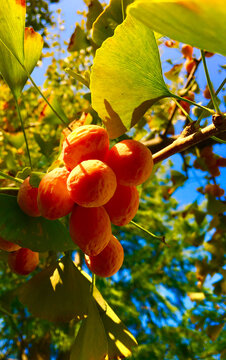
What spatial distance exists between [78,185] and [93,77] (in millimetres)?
201

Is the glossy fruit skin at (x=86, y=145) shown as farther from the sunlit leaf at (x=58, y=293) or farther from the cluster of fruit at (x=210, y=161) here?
the cluster of fruit at (x=210, y=161)

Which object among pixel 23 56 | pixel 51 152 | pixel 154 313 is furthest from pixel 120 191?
pixel 154 313

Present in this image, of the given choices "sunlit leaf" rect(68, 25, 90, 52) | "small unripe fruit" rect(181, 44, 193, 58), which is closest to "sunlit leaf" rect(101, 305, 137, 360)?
"sunlit leaf" rect(68, 25, 90, 52)

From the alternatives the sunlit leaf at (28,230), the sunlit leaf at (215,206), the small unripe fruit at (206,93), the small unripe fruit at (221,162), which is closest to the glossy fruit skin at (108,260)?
the sunlit leaf at (28,230)

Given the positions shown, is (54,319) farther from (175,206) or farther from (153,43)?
(175,206)

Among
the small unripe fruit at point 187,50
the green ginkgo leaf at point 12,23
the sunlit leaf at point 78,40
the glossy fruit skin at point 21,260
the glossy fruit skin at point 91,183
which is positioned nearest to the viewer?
the glossy fruit skin at point 91,183

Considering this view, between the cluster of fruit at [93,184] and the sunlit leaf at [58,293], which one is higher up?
the cluster of fruit at [93,184]

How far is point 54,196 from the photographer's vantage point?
56cm

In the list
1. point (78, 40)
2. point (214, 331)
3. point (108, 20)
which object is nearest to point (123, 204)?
point (108, 20)

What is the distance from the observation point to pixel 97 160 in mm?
539

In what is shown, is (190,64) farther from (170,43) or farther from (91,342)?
(91,342)

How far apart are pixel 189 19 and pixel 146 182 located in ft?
4.09

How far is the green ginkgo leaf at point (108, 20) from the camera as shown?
2.43 ft

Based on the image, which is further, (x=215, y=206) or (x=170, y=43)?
(x=170, y=43)
